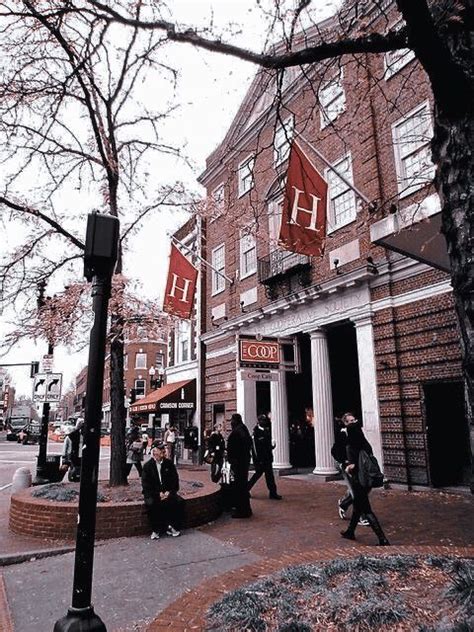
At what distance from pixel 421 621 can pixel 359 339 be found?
10.4m

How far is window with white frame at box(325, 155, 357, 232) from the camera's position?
13916 mm

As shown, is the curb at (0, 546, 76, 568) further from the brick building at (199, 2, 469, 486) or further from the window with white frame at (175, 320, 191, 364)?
the window with white frame at (175, 320, 191, 364)

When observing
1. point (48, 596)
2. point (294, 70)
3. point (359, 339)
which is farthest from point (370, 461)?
point (294, 70)

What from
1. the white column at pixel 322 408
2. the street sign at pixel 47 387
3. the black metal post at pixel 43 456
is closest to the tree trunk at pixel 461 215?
the white column at pixel 322 408

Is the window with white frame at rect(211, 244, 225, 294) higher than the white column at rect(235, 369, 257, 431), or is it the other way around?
the window with white frame at rect(211, 244, 225, 294)

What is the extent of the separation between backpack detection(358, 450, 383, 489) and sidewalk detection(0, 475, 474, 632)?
810 millimetres

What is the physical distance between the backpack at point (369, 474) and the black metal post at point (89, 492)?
445 cm

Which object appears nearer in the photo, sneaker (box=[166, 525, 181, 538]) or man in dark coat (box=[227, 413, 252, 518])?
sneaker (box=[166, 525, 181, 538])

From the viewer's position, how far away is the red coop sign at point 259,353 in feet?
44.8

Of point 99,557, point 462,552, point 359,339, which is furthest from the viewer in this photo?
point 359,339

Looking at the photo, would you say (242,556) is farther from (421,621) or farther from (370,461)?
(421,621)

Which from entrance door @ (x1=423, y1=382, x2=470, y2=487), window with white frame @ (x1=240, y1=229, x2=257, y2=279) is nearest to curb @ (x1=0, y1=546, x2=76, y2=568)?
entrance door @ (x1=423, y1=382, x2=470, y2=487)

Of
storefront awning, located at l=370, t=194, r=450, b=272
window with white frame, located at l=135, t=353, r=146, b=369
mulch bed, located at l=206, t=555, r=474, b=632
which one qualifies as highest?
window with white frame, located at l=135, t=353, r=146, b=369

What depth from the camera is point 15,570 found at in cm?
571
